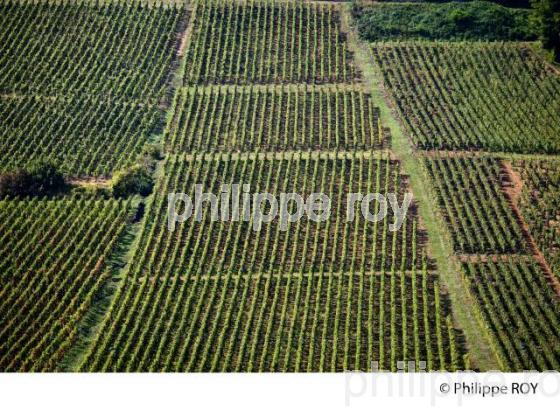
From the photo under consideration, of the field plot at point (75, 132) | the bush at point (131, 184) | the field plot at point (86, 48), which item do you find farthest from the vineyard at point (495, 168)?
the field plot at point (75, 132)

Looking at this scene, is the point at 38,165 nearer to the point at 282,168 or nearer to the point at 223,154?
the point at 223,154

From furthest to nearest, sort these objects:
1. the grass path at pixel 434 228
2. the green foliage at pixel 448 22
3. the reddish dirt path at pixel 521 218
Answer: the green foliage at pixel 448 22, the reddish dirt path at pixel 521 218, the grass path at pixel 434 228

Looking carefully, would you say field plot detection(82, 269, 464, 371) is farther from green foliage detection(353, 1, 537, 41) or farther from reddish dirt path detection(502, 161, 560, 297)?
green foliage detection(353, 1, 537, 41)

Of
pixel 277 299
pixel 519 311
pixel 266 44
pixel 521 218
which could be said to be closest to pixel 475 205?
pixel 521 218

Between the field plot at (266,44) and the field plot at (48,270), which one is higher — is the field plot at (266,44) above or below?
above

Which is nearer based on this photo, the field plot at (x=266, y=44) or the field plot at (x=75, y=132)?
the field plot at (x=75, y=132)

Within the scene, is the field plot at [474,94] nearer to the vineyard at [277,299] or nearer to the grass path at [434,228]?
the grass path at [434,228]

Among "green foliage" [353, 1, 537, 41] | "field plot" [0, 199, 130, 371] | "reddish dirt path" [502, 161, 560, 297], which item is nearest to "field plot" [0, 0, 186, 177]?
"field plot" [0, 199, 130, 371]
